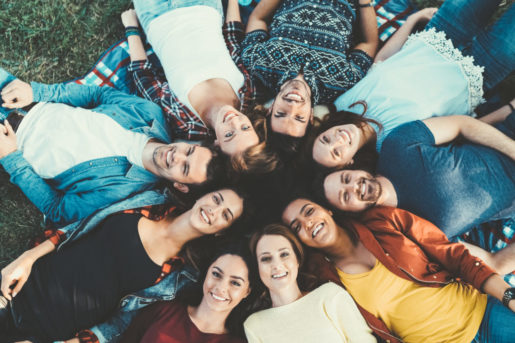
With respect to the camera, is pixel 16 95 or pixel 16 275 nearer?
pixel 16 275

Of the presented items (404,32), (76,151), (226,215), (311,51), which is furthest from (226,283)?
(404,32)

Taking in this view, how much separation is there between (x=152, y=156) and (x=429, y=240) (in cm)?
214

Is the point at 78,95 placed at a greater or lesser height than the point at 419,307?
greater

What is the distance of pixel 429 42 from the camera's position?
2.72 m

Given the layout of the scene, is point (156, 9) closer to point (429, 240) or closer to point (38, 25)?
point (38, 25)

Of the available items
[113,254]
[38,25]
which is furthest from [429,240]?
[38,25]

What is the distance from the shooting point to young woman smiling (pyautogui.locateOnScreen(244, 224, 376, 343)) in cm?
229

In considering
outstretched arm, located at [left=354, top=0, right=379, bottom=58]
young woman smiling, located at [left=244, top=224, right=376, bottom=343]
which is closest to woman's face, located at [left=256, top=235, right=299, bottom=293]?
young woman smiling, located at [left=244, top=224, right=376, bottom=343]

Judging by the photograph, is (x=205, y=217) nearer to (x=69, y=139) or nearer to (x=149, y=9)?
(x=69, y=139)

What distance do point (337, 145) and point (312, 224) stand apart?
2.01 ft

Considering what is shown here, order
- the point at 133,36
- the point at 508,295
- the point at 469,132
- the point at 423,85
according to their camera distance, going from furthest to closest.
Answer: the point at 133,36 < the point at 423,85 < the point at 469,132 < the point at 508,295

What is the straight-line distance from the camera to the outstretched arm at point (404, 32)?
301 centimetres

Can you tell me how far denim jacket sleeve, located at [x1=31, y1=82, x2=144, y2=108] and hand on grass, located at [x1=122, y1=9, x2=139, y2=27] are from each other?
71cm

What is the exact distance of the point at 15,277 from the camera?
7.72 feet
